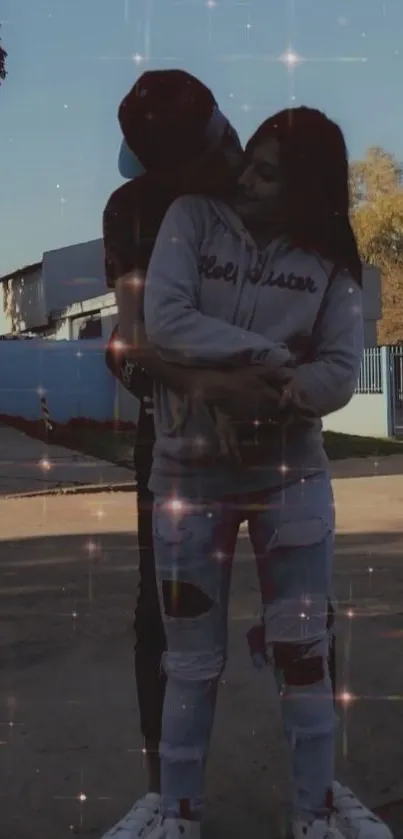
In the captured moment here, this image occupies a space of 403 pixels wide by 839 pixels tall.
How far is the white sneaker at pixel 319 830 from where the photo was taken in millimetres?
2016

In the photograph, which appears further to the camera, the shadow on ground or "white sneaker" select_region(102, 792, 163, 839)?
the shadow on ground

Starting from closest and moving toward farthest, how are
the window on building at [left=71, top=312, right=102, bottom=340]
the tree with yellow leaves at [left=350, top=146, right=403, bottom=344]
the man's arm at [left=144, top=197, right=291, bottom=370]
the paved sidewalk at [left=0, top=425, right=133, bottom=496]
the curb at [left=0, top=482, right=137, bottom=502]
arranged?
1. the man's arm at [left=144, top=197, right=291, bottom=370]
2. the curb at [left=0, top=482, right=137, bottom=502]
3. the paved sidewalk at [left=0, top=425, right=133, bottom=496]
4. the window on building at [left=71, top=312, right=102, bottom=340]
5. the tree with yellow leaves at [left=350, top=146, right=403, bottom=344]

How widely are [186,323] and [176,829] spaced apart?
1.04 m

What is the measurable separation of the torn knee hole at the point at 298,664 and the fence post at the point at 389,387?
15.4 meters

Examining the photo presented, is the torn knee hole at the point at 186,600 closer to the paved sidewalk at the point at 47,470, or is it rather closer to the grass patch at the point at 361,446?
the paved sidewalk at the point at 47,470

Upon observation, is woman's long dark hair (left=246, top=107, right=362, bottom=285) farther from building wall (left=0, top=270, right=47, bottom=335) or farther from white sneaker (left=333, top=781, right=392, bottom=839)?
building wall (left=0, top=270, right=47, bottom=335)

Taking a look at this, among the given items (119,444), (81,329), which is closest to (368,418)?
(119,444)

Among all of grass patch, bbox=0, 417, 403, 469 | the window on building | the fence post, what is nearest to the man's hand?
grass patch, bbox=0, 417, 403, 469

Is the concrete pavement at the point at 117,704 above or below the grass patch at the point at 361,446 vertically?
above

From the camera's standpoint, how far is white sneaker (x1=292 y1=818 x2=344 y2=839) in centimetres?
202

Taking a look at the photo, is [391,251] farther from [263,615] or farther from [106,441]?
[263,615]

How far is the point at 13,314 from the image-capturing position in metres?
14.9

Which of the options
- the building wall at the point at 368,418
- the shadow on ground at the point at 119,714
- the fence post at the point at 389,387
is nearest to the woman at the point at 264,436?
the shadow on ground at the point at 119,714

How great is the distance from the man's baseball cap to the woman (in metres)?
0.09
